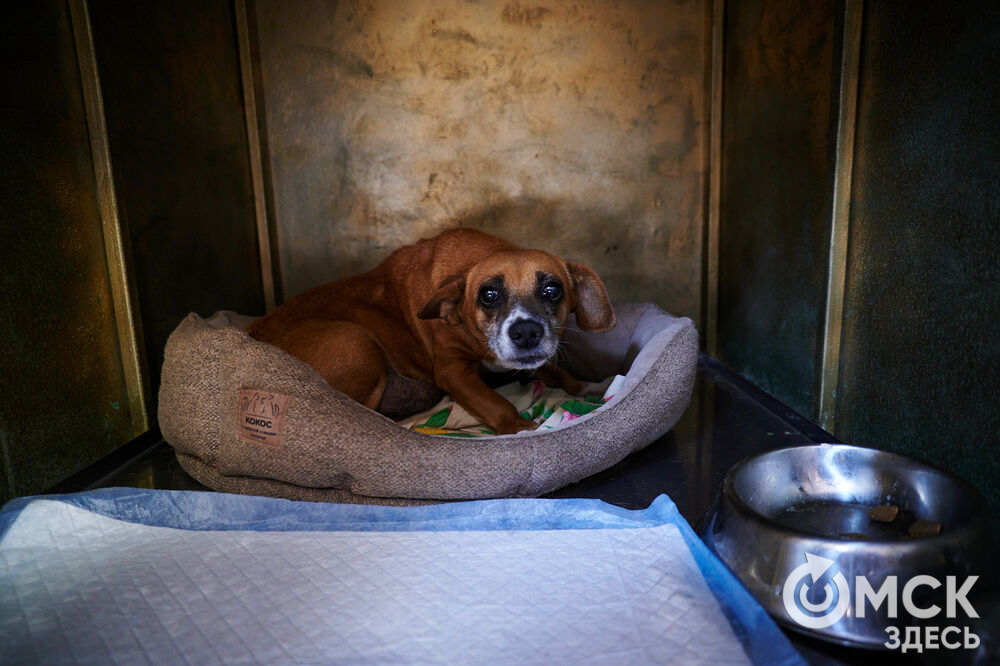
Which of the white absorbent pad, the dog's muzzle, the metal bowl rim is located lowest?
the white absorbent pad

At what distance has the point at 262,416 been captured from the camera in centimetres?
196

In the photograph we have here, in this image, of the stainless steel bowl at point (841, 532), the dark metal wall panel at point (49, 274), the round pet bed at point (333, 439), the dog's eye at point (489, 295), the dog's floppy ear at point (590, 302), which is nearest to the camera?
the stainless steel bowl at point (841, 532)

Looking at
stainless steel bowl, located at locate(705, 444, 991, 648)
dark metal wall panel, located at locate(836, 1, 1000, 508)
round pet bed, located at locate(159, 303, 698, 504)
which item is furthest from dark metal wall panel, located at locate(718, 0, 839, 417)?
stainless steel bowl, located at locate(705, 444, 991, 648)

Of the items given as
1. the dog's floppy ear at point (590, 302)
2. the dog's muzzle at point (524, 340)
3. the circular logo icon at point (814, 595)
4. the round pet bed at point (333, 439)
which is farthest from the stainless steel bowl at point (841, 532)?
the dog's floppy ear at point (590, 302)

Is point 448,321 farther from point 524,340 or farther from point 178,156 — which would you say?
point 178,156

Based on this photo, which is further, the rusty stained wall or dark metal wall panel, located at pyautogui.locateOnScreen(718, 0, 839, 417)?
the rusty stained wall

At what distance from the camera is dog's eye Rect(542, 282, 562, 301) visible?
2586 millimetres

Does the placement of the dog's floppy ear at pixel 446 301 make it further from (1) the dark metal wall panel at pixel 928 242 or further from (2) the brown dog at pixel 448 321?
(1) the dark metal wall panel at pixel 928 242

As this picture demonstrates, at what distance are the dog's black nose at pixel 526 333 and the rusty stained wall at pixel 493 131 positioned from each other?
154 cm

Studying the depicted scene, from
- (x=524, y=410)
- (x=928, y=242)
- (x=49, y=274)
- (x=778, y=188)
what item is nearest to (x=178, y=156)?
(x=49, y=274)

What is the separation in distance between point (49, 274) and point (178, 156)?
3.36 ft

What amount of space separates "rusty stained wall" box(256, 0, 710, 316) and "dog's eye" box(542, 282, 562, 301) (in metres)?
1.31

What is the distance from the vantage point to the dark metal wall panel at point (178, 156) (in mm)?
2617

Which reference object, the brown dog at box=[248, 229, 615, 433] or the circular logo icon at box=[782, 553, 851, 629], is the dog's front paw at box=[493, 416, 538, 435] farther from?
the circular logo icon at box=[782, 553, 851, 629]
